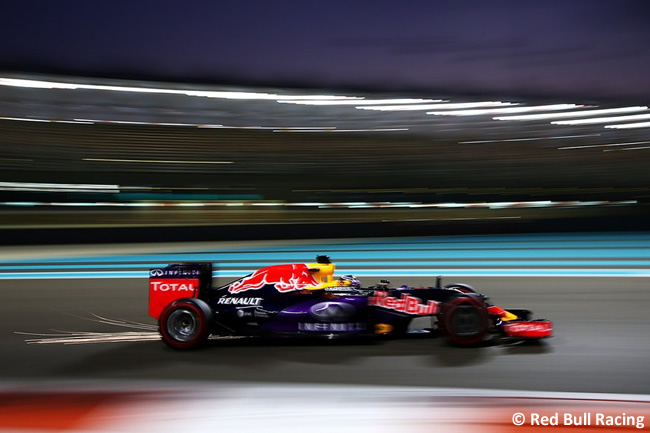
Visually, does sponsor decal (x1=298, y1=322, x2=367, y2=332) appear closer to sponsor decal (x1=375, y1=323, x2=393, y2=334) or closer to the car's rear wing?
sponsor decal (x1=375, y1=323, x2=393, y2=334)

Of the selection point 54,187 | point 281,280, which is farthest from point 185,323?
point 54,187

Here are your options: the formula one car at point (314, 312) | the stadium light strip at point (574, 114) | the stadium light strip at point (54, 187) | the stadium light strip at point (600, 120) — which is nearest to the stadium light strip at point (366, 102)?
the stadium light strip at point (574, 114)

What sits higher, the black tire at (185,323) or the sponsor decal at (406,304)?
the sponsor decal at (406,304)

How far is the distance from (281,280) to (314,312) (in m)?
0.36

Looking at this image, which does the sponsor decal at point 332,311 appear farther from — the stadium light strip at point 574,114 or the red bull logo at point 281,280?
the stadium light strip at point 574,114

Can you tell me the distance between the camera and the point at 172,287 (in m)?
4.93

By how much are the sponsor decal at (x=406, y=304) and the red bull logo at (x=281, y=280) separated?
503 millimetres

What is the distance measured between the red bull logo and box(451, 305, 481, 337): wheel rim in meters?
1.07

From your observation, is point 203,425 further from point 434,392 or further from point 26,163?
point 26,163

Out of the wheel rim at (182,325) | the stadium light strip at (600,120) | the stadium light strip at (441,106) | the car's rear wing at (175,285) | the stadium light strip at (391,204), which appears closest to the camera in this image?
the wheel rim at (182,325)

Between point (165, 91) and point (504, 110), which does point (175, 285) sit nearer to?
point (165, 91)

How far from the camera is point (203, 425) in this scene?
3201 mm

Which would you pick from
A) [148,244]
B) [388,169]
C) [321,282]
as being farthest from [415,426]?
[388,169]

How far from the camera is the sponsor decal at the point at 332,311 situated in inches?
182
